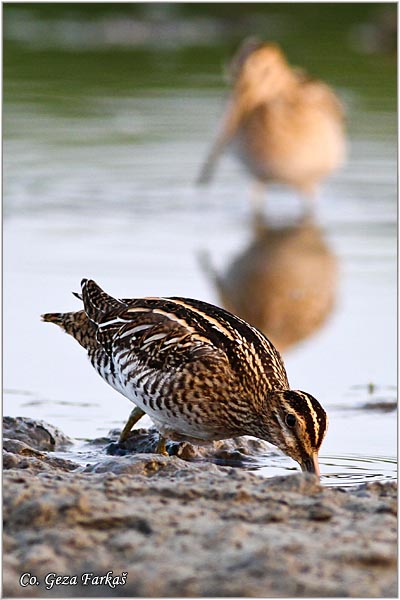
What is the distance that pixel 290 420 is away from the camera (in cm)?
602

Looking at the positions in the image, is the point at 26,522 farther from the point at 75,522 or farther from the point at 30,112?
the point at 30,112

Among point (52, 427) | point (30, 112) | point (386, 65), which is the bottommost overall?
point (52, 427)

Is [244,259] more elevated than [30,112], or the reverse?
[30,112]

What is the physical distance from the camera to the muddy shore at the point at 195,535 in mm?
4285

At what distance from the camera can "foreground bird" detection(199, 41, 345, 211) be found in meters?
14.1

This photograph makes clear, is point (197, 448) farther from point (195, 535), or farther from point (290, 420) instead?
point (195, 535)

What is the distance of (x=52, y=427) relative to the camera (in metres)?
6.85

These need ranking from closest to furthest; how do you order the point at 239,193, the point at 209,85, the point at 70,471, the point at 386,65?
1. the point at 70,471
2. the point at 239,193
3. the point at 209,85
4. the point at 386,65

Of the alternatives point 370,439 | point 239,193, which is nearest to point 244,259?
point 239,193

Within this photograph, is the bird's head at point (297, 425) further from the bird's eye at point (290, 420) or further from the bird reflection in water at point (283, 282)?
the bird reflection in water at point (283, 282)

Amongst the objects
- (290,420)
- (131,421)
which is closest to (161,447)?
(131,421)

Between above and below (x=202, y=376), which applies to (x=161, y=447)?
below

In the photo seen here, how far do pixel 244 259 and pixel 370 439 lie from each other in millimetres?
4640

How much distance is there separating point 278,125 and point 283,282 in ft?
13.7
